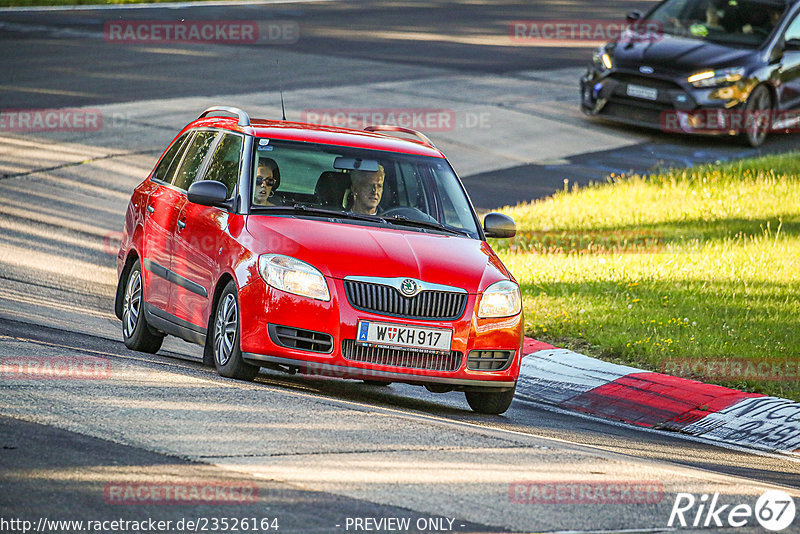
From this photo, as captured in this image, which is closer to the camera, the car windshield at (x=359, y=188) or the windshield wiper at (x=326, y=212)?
the windshield wiper at (x=326, y=212)

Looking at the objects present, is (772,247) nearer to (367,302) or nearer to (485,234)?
(485,234)

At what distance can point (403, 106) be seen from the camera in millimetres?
22438

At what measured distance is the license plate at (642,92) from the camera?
2092 centimetres

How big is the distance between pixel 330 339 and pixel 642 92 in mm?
13801

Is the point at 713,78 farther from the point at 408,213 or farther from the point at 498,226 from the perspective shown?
the point at 408,213

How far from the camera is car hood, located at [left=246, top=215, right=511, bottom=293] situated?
8.35 meters

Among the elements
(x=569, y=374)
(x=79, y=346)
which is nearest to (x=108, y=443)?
(x=79, y=346)

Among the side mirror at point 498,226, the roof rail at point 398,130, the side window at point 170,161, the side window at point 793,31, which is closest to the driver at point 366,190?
the side mirror at point 498,226

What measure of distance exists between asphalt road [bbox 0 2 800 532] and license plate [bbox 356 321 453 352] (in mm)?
422

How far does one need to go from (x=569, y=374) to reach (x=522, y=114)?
511 inches

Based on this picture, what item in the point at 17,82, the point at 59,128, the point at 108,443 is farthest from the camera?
the point at 17,82

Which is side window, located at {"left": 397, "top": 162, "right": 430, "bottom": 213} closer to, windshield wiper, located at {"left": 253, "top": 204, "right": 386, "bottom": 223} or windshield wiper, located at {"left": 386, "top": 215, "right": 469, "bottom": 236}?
windshield wiper, located at {"left": 386, "top": 215, "right": 469, "bottom": 236}

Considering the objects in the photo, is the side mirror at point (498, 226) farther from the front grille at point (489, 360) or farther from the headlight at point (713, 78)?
the headlight at point (713, 78)

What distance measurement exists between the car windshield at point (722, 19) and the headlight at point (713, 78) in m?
1.01
